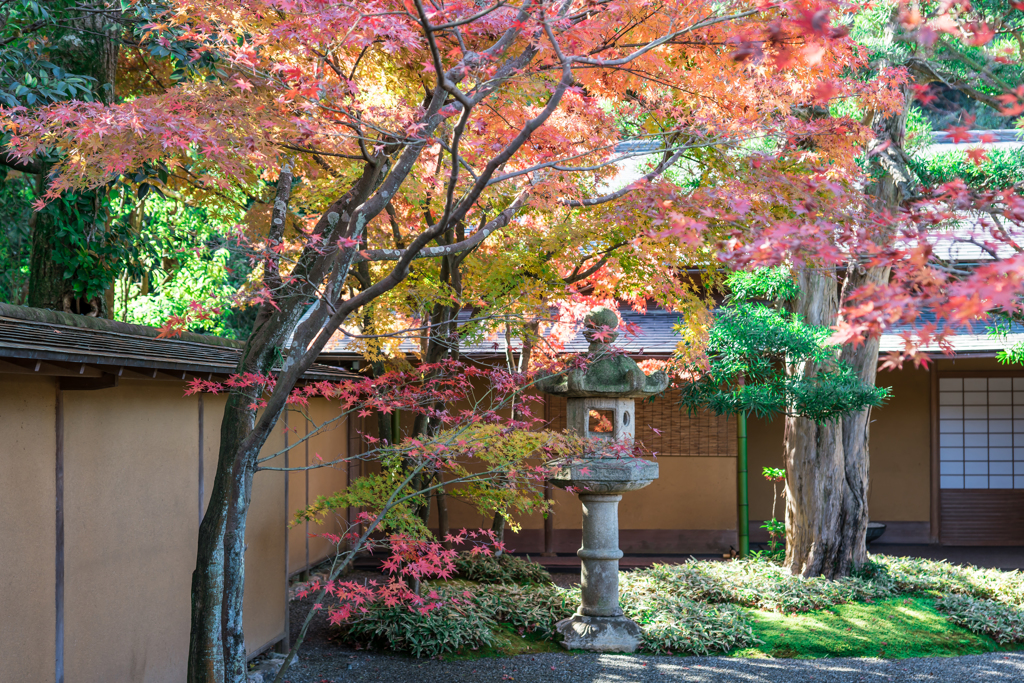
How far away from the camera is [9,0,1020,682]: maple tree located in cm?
350

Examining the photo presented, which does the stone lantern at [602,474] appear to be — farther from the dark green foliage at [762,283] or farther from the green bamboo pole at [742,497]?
the green bamboo pole at [742,497]

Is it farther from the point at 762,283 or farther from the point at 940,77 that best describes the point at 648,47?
the point at 940,77

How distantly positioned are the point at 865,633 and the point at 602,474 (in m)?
2.73

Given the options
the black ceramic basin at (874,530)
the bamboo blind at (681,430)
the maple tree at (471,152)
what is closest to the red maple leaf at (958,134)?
the maple tree at (471,152)

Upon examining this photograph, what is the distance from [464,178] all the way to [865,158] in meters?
4.43

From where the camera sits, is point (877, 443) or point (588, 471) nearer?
point (588, 471)

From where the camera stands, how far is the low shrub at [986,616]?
6.67 m

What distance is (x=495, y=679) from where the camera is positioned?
227 inches

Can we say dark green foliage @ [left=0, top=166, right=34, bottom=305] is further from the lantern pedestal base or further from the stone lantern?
the lantern pedestal base

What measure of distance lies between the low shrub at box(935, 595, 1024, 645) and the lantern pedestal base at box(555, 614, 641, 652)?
2.98m

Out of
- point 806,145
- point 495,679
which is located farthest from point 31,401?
point 806,145

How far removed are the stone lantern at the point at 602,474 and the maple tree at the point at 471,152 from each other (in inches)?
26.9

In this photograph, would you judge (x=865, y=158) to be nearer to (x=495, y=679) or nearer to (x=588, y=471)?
(x=588, y=471)

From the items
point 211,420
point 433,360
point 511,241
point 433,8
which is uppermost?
point 433,8
